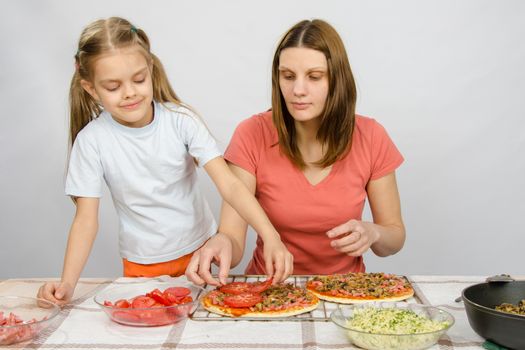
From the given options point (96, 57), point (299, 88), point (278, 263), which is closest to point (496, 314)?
point (278, 263)

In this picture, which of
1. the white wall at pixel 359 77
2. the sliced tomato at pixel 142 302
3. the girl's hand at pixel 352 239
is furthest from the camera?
the white wall at pixel 359 77

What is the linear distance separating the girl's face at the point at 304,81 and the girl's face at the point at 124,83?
429 mm

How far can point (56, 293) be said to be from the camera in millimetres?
1840

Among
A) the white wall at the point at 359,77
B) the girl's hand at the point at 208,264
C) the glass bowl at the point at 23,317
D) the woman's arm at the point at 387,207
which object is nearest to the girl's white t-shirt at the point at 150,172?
the girl's hand at the point at 208,264

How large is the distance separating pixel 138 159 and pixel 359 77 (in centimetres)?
157

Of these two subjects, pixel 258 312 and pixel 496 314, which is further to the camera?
pixel 258 312

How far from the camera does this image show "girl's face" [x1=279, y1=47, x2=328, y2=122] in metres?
2.19

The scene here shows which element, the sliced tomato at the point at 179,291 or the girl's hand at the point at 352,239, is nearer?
the sliced tomato at the point at 179,291

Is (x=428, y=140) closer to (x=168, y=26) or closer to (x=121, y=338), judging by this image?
(x=168, y=26)

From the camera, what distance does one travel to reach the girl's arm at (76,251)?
1.86 m

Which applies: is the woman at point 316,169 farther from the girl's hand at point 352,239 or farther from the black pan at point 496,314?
the black pan at point 496,314

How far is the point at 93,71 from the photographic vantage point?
2.13m

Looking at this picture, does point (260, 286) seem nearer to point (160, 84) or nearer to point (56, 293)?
point (56, 293)

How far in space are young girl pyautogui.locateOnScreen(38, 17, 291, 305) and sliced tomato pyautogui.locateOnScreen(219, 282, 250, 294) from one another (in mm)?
190
